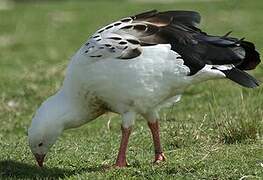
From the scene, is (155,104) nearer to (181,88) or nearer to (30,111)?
(181,88)

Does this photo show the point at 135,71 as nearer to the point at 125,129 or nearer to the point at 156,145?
the point at 125,129

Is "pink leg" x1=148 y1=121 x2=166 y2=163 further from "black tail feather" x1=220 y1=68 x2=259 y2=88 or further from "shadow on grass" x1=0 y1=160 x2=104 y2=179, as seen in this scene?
"black tail feather" x1=220 y1=68 x2=259 y2=88

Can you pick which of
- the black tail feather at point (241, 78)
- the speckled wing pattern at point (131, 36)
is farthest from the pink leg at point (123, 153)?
the black tail feather at point (241, 78)

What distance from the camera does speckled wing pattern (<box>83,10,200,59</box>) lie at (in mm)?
7258

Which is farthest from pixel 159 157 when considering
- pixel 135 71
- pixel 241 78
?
pixel 241 78

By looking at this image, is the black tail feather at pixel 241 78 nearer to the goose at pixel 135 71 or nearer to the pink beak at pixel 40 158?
the goose at pixel 135 71

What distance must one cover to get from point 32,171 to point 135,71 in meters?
1.52

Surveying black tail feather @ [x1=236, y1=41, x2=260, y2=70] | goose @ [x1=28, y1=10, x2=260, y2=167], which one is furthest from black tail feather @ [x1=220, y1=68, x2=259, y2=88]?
black tail feather @ [x1=236, y1=41, x2=260, y2=70]

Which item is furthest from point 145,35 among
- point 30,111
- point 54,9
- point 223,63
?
point 54,9

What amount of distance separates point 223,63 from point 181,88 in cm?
49

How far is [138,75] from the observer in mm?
7145

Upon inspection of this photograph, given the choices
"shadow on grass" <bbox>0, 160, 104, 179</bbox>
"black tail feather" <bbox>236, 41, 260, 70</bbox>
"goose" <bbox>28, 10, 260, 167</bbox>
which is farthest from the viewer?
"black tail feather" <bbox>236, 41, 260, 70</bbox>

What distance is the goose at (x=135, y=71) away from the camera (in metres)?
7.20

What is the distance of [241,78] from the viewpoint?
734cm
